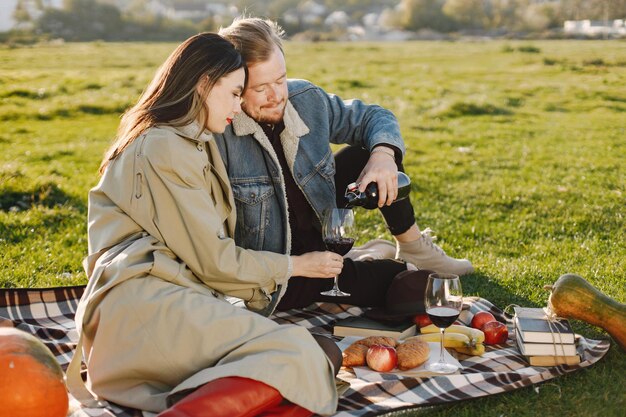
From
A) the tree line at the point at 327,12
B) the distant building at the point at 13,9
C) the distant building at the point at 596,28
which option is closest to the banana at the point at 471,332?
the tree line at the point at 327,12

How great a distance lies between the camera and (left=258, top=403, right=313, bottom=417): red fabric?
367cm

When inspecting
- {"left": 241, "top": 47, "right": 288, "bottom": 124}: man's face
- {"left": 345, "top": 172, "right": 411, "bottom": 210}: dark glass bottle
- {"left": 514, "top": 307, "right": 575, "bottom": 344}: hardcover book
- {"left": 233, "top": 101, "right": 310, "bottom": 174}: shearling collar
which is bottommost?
{"left": 514, "top": 307, "right": 575, "bottom": 344}: hardcover book

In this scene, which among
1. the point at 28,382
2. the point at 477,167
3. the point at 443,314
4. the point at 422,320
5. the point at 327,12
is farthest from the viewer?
Answer: the point at 327,12

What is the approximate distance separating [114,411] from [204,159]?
1326mm

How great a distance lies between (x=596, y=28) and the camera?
1529 inches

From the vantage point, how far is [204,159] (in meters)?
4.21

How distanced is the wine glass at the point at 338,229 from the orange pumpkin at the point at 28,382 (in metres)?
1.65

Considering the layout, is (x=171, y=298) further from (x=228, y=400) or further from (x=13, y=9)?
(x=13, y=9)

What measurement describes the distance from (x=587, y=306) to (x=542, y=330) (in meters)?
0.49

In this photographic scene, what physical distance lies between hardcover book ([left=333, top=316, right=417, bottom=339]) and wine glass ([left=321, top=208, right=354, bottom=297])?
64cm

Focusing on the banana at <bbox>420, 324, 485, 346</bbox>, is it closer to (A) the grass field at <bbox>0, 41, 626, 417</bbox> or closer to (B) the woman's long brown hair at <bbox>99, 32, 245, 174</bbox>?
(A) the grass field at <bbox>0, 41, 626, 417</bbox>

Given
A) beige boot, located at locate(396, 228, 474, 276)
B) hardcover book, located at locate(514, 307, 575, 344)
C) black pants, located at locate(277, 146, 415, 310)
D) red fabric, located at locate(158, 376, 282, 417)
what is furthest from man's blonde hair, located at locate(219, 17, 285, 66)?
hardcover book, located at locate(514, 307, 575, 344)

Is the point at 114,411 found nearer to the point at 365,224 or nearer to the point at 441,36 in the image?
the point at 365,224

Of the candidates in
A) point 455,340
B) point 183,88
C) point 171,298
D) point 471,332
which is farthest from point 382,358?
point 183,88
